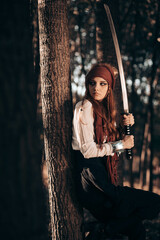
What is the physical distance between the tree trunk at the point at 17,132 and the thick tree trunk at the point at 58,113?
3.32 feet

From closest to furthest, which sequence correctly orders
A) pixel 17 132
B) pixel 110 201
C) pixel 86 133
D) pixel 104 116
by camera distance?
pixel 17 132 → pixel 86 133 → pixel 110 201 → pixel 104 116

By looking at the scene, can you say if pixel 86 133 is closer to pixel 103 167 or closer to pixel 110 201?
pixel 103 167

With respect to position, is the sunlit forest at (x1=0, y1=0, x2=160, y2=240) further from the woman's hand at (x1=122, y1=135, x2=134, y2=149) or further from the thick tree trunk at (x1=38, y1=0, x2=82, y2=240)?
the woman's hand at (x1=122, y1=135, x2=134, y2=149)

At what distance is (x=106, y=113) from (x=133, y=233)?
1368 millimetres

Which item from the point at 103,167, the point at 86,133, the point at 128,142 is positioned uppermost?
the point at 86,133

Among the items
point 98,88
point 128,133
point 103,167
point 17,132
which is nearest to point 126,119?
point 128,133

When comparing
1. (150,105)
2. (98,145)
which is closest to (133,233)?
(98,145)

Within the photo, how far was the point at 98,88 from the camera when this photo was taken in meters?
2.39

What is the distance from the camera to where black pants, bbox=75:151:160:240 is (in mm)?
2248

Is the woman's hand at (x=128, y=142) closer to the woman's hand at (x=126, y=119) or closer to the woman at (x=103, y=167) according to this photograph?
the woman at (x=103, y=167)

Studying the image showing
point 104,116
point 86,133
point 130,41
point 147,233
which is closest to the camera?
point 86,133

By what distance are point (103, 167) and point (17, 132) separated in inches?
55.9

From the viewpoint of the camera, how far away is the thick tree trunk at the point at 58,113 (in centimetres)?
229

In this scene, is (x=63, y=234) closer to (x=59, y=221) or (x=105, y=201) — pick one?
(x=59, y=221)
